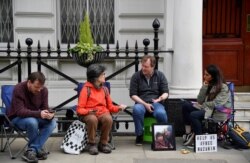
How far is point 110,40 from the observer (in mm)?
9719

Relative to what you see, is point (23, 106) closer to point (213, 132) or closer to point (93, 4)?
point (213, 132)

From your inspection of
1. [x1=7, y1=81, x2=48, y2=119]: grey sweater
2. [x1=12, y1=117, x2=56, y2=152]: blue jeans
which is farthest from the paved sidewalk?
[x1=7, y1=81, x2=48, y2=119]: grey sweater

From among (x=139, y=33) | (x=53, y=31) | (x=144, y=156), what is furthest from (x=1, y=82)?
(x=144, y=156)

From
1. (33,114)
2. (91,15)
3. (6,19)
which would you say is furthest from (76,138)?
(6,19)

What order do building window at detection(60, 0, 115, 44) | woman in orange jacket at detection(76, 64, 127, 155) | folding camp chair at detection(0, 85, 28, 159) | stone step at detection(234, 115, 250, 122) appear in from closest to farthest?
folding camp chair at detection(0, 85, 28, 159) < woman in orange jacket at detection(76, 64, 127, 155) < stone step at detection(234, 115, 250, 122) < building window at detection(60, 0, 115, 44)

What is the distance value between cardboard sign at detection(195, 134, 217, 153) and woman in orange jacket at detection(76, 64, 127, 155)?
49.3 inches

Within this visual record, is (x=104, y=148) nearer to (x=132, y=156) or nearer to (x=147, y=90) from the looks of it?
(x=132, y=156)

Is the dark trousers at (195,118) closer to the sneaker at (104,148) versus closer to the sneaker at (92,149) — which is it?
the sneaker at (104,148)

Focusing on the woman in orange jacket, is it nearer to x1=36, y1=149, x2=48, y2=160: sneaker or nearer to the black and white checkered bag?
the black and white checkered bag

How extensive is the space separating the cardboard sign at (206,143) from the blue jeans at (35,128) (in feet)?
7.07

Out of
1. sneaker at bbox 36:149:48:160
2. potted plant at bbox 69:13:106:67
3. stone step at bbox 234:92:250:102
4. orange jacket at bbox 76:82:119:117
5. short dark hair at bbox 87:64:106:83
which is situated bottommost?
sneaker at bbox 36:149:48:160

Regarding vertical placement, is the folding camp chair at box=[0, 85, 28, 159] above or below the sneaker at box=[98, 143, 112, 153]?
above

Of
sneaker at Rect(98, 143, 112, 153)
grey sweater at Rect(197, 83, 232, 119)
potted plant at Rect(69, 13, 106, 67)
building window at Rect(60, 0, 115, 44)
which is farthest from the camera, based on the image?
building window at Rect(60, 0, 115, 44)

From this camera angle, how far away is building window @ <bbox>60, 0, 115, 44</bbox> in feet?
31.7
